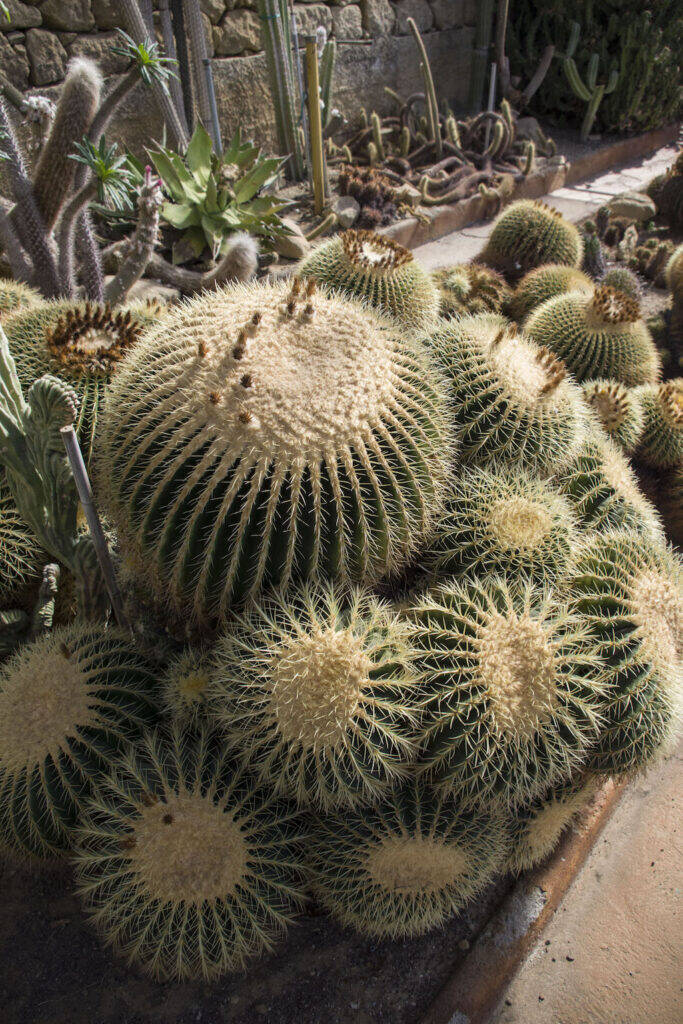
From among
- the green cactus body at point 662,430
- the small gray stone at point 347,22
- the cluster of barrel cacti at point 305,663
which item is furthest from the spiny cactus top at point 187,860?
the small gray stone at point 347,22

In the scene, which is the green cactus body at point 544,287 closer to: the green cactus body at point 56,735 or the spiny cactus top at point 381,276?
the spiny cactus top at point 381,276

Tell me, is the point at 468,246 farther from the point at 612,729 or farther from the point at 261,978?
the point at 261,978

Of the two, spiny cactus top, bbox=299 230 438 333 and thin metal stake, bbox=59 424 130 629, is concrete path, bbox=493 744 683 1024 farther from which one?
spiny cactus top, bbox=299 230 438 333

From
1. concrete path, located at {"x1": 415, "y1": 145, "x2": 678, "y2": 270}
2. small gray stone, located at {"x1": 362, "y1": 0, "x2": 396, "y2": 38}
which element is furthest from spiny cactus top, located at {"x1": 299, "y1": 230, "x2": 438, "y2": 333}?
small gray stone, located at {"x1": 362, "y1": 0, "x2": 396, "y2": 38}

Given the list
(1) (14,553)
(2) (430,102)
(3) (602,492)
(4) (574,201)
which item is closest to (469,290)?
(3) (602,492)

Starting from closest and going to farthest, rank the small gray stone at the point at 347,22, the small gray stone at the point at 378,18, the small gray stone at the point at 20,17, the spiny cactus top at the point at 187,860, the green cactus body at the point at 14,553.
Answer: the spiny cactus top at the point at 187,860 → the green cactus body at the point at 14,553 → the small gray stone at the point at 20,17 → the small gray stone at the point at 347,22 → the small gray stone at the point at 378,18

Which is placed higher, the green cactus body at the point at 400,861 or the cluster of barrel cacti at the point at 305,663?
the cluster of barrel cacti at the point at 305,663

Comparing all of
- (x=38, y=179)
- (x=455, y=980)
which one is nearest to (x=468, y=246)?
(x=38, y=179)
